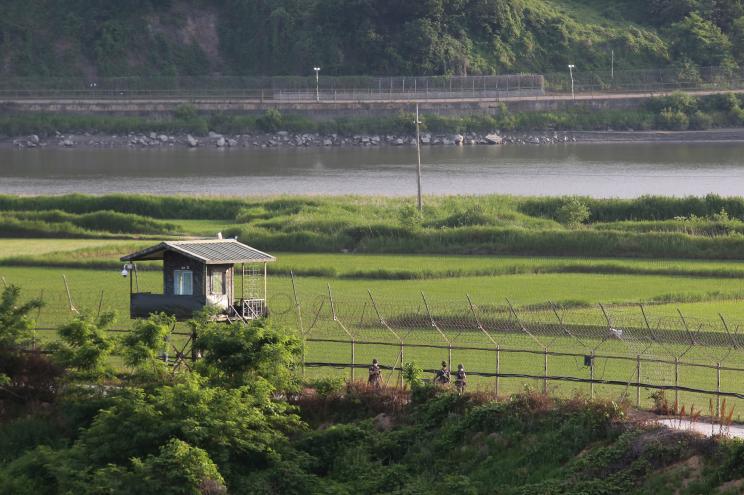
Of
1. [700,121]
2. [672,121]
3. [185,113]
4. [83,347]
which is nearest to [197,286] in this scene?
[83,347]

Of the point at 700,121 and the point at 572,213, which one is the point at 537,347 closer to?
the point at 572,213

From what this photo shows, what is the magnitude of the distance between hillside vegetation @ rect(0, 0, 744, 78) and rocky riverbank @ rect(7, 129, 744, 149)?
9960 mm

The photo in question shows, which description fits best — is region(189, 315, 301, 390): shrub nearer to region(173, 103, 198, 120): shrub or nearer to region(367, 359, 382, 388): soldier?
region(367, 359, 382, 388): soldier

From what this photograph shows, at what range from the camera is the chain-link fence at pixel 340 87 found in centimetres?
13262

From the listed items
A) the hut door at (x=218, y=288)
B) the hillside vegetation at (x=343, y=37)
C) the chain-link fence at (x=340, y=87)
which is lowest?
the hut door at (x=218, y=288)

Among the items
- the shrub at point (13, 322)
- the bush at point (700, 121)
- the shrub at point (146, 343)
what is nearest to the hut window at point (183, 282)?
the shrub at point (146, 343)

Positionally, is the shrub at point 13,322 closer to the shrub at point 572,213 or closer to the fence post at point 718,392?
the fence post at point 718,392

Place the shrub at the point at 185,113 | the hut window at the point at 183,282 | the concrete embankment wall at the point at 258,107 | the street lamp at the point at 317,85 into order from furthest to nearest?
the street lamp at the point at 317,85 < the concrete embankment wall at the point at 258,107 < the shrub at the point at 185,113 < the hut window at the point at 183,282

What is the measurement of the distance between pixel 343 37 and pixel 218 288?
343 feet

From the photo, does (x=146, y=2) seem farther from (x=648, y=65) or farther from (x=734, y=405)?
(x=734, y=405)

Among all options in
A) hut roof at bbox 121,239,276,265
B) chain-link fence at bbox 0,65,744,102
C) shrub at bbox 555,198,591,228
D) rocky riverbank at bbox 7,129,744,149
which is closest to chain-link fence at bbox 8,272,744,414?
hut roof at bbox 121,239,276,265

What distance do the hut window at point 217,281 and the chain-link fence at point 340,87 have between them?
94725 millimetres

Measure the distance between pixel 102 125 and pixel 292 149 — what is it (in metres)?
16.3

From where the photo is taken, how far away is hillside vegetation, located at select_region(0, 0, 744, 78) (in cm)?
13812
